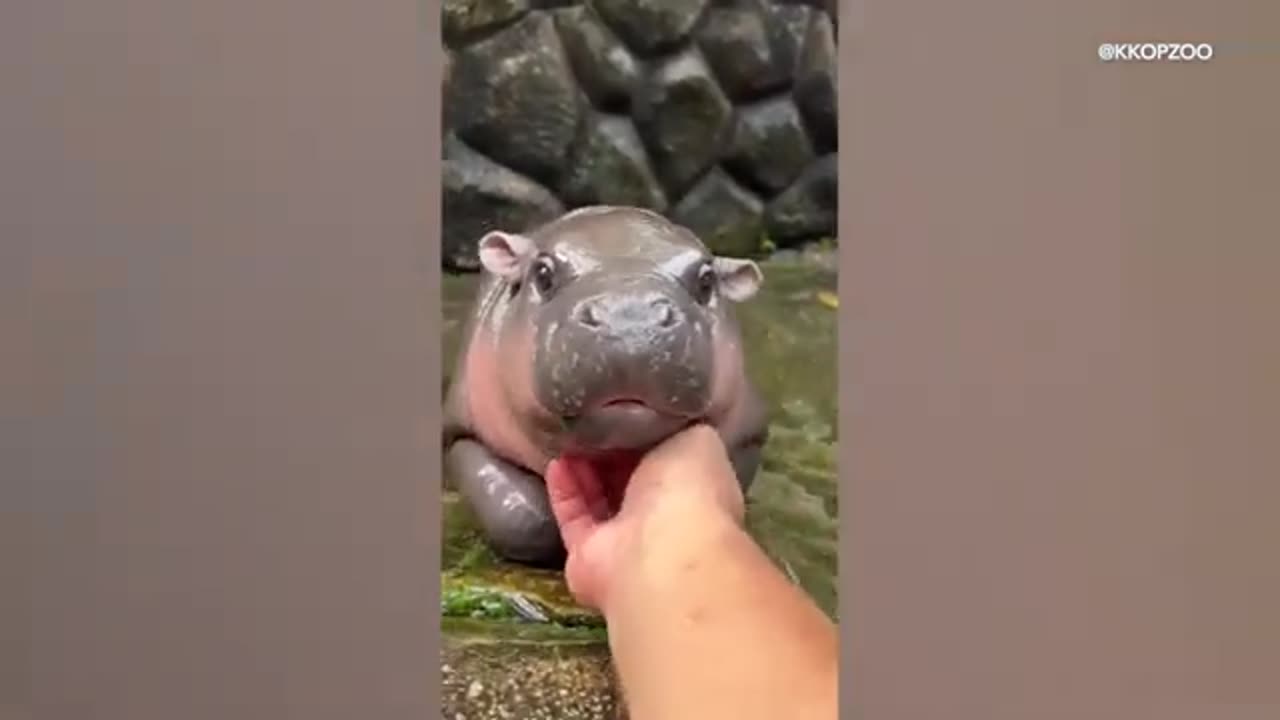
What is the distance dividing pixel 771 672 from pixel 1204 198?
0.48 m

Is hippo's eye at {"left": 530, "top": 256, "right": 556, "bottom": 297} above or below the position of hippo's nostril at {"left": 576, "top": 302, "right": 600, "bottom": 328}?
above

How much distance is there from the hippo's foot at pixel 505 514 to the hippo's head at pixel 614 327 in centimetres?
5

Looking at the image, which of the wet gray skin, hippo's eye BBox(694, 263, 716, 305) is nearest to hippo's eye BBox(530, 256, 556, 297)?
the wet gray skin

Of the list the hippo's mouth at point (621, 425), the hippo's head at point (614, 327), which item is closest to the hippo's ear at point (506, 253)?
the hippo's head at point (614, 327)

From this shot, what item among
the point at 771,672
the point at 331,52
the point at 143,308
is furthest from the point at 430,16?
the point at 771,672

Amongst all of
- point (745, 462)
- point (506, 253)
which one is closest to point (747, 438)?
point (745, 462)

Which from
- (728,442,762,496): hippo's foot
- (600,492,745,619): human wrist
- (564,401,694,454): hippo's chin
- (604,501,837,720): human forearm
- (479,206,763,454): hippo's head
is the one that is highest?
(479,206,763,454): hippo's head

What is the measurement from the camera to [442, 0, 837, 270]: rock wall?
43.3 inches

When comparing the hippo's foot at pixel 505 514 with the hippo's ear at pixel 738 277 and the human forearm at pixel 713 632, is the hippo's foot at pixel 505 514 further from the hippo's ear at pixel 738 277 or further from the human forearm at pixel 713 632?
the hippo's ear at pixel 738 277

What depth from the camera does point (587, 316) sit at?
1.08 metres

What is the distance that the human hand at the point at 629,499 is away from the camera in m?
1.09

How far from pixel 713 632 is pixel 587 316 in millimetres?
249

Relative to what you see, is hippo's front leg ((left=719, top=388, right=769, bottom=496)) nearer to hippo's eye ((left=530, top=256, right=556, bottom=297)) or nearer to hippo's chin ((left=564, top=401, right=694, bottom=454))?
hippo's chin ((left=564, top=401, right=694, bottom=454))

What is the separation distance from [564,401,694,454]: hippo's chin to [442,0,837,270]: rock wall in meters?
0.14
